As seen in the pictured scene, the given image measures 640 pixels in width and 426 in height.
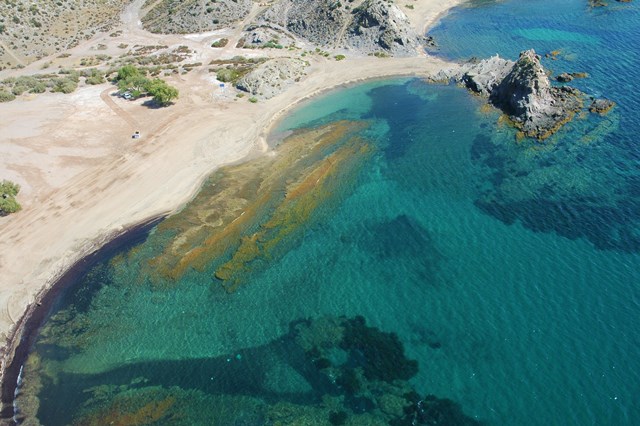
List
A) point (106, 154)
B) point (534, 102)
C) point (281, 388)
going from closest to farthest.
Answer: point (281, 388), point (106, 154), point (534, 102)

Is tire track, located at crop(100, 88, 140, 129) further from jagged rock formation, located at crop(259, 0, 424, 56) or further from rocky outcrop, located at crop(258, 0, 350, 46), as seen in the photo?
rocky outcrop, located at crop(258, 0, 350, 46)

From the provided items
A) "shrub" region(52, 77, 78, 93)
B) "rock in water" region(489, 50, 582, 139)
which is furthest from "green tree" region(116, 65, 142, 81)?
"rock in water" region(489, 50, 582, 139)

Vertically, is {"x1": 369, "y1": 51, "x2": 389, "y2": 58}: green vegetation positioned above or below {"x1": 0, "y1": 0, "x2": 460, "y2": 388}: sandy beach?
above

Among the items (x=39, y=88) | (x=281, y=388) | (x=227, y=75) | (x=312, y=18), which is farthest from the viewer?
(x=312, y=18)

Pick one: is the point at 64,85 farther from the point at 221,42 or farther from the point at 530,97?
the point at 530,97

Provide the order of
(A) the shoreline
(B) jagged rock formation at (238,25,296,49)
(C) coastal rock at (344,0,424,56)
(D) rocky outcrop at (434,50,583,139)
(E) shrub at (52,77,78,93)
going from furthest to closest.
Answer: (B) jagged rock formation at (238,25,296,49), (C) coastal rock at (344,0,424,56), (E) shrub at (52,77,78,93), (D) rocky outcrop at (434,50,583,139), (A) the shoreline

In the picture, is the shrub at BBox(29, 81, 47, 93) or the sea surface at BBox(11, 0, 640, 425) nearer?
the sea surface at BBox(11, 0, 640, 425)

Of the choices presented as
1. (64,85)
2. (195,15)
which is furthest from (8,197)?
(195,15)
